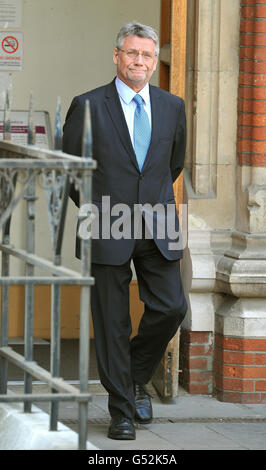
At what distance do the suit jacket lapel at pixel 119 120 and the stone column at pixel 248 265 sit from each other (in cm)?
113

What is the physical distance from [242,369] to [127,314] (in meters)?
1.04

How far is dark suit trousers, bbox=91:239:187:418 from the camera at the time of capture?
6.06 meters

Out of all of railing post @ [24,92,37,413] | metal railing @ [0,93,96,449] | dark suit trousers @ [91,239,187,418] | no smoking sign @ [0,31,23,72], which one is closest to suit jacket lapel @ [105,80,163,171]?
dark suit trousers @ [91,239,187,418]

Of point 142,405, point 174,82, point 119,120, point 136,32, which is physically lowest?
point 142,405

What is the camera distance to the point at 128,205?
19.9 feet

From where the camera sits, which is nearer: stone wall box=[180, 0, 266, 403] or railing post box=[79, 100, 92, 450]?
railing post box=[79, 100, 92, 450]

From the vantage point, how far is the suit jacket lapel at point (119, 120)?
605 cm

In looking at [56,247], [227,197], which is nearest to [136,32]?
[227,197]

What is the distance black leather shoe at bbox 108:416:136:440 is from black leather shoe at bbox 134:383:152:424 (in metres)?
→ 0.31

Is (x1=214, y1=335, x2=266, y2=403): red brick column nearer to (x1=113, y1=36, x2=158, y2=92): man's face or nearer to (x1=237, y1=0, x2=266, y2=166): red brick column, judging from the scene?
(x1=237, y1=0, x2=266, y2=166): red brick column

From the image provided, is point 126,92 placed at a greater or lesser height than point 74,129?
greater

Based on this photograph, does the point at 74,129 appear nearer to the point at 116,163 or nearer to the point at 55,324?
the point at 116,163

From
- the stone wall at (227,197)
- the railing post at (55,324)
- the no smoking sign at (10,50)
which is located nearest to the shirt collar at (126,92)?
the stone wall at (227,197)

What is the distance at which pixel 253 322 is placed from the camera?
6.84m
